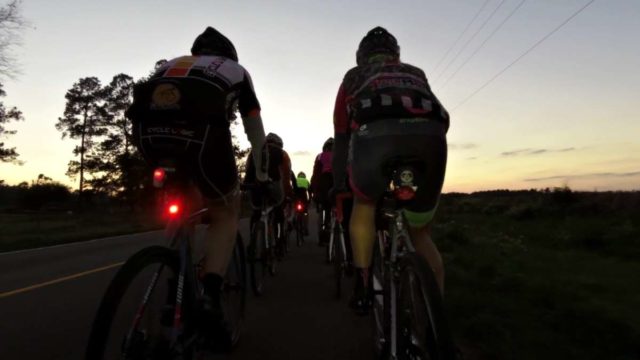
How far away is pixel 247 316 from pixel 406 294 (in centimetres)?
327

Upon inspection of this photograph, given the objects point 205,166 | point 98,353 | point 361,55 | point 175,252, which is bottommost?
point 98,353

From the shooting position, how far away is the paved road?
4355mm

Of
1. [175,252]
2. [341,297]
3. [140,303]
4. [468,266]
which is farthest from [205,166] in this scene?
[468,266]

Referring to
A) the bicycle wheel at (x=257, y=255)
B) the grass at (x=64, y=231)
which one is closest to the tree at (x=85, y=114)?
the grass at (x=64, y=231)

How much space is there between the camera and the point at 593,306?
6.24 metres

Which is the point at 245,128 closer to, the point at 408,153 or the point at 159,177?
the point at 159,177

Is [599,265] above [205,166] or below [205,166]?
below

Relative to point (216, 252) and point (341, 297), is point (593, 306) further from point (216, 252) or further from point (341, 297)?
point (216, 252)

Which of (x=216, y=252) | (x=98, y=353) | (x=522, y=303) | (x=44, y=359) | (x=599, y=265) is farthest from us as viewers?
(x=599, y=265)

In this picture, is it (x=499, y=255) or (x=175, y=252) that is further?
(x=499, y=255)

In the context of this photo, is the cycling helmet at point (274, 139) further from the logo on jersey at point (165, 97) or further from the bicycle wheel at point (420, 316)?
the bicycle wheel at point (420, 316)

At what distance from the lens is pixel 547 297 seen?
20.8 feet

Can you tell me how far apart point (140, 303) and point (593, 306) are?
18.7 feet

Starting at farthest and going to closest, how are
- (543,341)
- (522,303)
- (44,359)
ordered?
(522,303) → (543,341) → (44,359)
